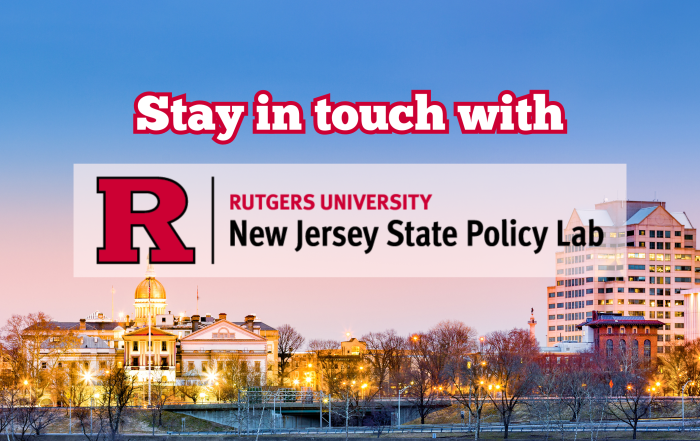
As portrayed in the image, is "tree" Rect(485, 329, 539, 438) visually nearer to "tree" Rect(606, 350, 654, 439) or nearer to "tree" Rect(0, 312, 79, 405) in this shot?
"tree" Rect(606, 350, 654, 439)

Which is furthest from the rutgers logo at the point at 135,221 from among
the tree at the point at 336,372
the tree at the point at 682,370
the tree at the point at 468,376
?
the tree at the point at 682,370

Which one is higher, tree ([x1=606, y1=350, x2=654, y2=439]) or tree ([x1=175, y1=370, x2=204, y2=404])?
tree ([x1=606, y1=350, x2=654, y2=439])

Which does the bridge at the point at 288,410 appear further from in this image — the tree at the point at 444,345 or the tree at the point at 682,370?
the tree at the point at 682,370

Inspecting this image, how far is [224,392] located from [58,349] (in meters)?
33.8

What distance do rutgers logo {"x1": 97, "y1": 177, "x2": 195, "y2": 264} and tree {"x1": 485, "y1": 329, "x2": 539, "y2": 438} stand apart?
43.7m

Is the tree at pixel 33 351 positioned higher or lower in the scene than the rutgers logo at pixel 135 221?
lower

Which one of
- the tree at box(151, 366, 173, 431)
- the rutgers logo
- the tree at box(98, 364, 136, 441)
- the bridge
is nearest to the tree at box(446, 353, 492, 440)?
the bridge

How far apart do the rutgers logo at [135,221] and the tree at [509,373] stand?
4371 cm

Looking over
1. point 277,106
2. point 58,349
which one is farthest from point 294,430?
point 58,349

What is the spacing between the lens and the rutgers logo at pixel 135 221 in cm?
8188

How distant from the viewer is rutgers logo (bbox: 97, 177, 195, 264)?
81875mm

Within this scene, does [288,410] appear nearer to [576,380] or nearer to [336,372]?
[576,380]

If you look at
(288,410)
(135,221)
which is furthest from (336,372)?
(135,221)

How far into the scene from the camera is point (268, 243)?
8238 cm
